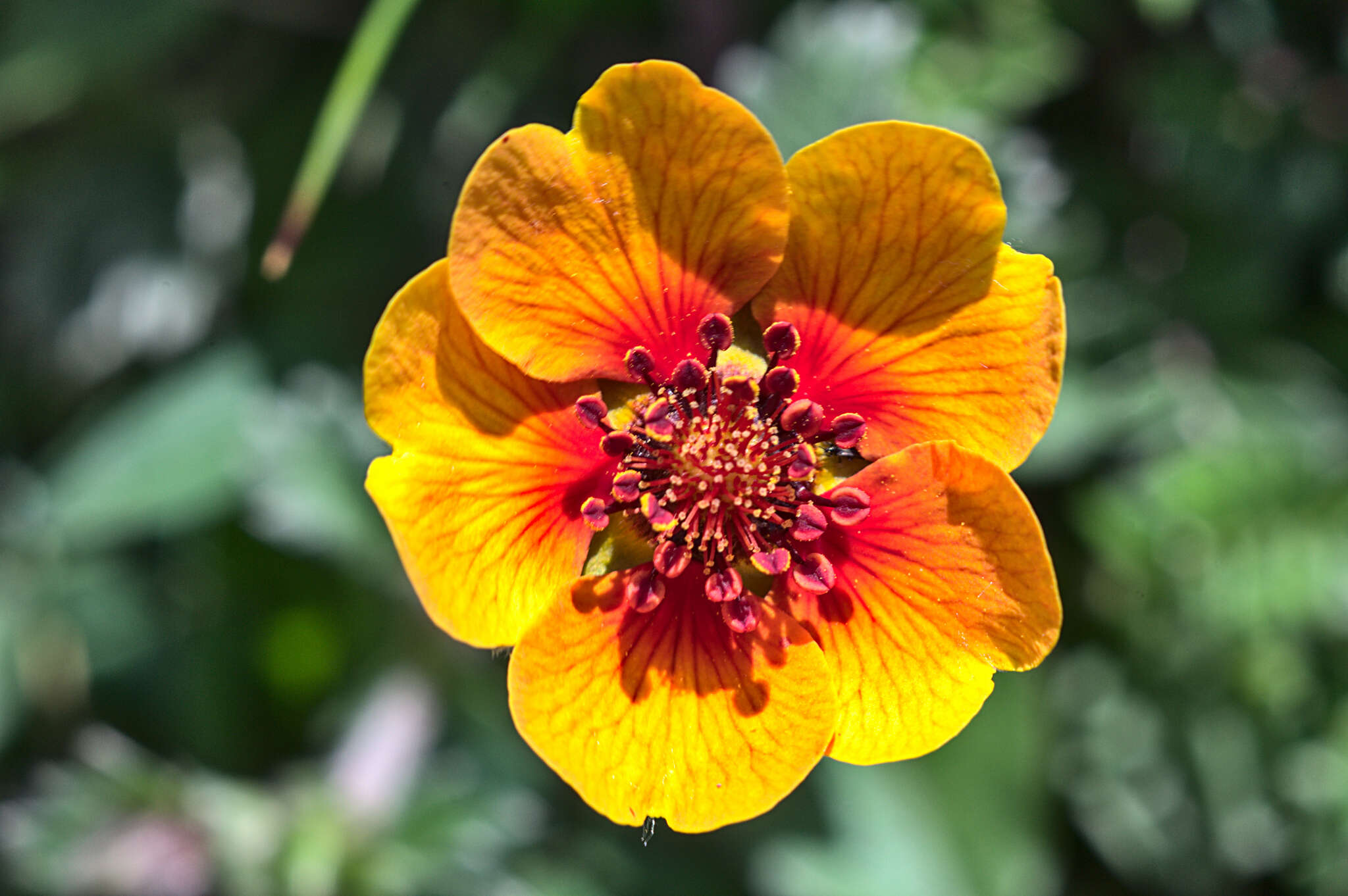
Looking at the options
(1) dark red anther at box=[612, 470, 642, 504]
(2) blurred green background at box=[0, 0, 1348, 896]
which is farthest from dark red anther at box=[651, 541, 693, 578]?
(2) blurred green background at box=[0, 0, 1348, 896]

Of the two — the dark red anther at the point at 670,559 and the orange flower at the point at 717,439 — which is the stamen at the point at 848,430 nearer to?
the orange flower at the point at 717,439

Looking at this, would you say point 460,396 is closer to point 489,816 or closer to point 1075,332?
point 489,816

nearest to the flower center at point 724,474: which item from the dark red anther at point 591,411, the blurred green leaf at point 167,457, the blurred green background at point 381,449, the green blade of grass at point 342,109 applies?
the dark red anther at point 591,411

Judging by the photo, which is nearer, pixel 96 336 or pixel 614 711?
pixel 614 711

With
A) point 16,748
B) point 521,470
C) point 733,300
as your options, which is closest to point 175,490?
point 16,748

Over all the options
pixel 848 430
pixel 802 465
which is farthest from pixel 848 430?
pixel 802 465

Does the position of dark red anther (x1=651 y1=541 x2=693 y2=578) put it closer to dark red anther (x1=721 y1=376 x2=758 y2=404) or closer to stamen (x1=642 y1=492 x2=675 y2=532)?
stamen (x1=642 y1=492 x2=675 y2=532)

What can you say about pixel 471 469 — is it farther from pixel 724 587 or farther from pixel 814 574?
A: pixel 814 574
